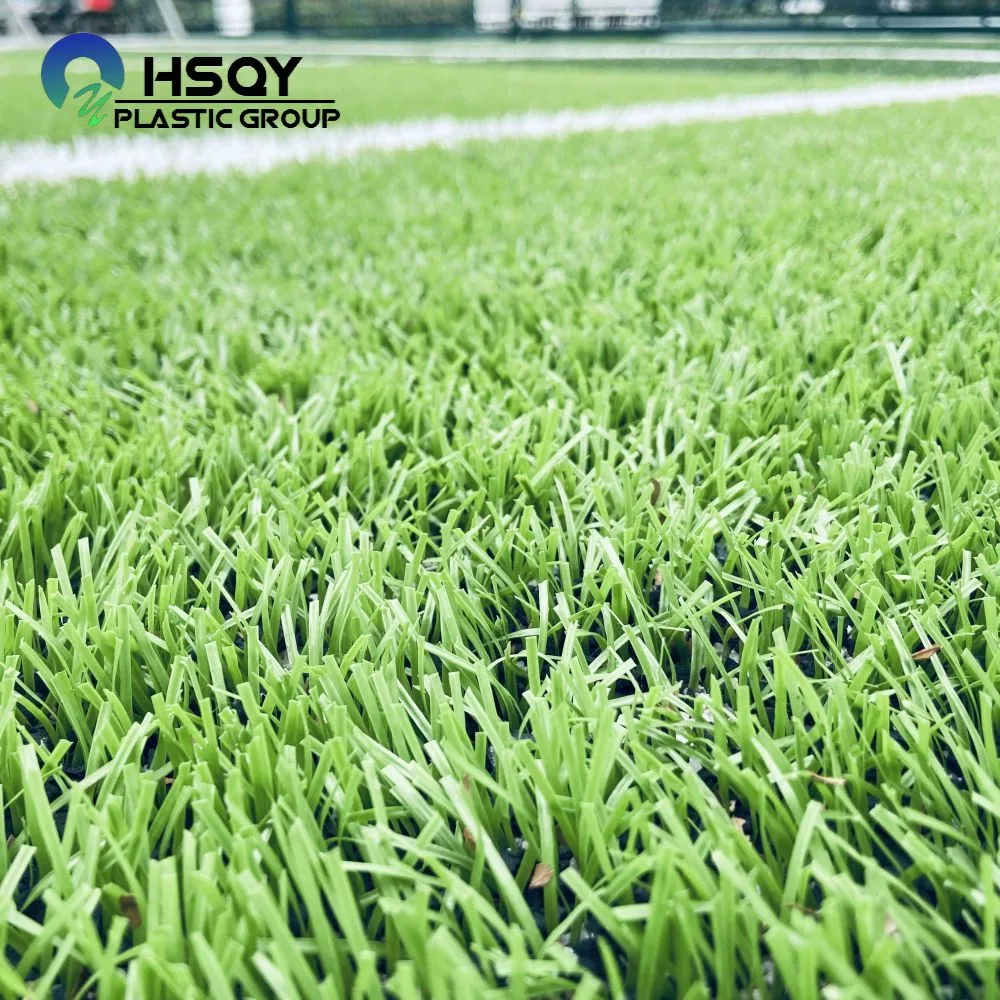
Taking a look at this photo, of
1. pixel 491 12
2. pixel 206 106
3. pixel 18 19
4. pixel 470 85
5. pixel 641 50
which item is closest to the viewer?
pixel 206 106

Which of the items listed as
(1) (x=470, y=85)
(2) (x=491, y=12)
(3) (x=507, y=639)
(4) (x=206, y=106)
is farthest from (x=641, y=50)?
(3) (x=507, y=639)

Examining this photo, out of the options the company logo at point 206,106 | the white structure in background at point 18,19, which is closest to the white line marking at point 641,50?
the white structure in background at point 18,19

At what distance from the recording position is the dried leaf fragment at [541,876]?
0.68m

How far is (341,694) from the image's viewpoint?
32.3 inches

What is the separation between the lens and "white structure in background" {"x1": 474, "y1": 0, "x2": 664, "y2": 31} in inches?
958

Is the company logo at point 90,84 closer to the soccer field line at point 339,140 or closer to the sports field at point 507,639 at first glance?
the soccer field line at point 339,140

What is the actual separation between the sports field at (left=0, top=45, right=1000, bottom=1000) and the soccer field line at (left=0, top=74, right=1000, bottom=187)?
2.98m

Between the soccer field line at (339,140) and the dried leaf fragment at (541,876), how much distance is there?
13.2ft

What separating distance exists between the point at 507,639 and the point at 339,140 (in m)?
5.66

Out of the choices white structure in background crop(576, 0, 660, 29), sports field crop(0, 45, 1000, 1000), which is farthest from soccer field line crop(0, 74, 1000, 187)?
white structure in background crop(576, 0, 660, 29)

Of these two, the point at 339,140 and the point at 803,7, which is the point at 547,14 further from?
the point at 339,140

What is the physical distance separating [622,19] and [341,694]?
27118mm

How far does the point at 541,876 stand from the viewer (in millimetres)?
685

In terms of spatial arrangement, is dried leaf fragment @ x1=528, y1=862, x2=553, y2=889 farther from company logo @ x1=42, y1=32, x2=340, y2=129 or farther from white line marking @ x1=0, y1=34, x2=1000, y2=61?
white line marking @ x1=0, y1=34, x2=1000, y2=61
